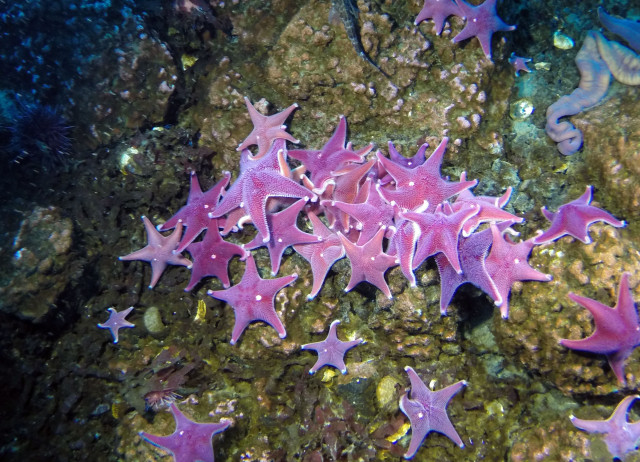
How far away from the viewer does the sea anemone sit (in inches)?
172

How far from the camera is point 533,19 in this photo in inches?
206

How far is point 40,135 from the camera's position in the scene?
445cm

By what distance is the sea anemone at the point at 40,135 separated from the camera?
4.36m

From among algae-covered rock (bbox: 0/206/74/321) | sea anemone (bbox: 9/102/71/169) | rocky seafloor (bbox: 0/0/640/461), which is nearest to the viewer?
rocky seafloor (bbox: 0/0/640/461)

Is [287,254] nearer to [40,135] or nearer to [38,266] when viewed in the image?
[38,266]

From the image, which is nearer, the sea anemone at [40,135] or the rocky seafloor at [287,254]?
the rocky seafloor at [287,254]

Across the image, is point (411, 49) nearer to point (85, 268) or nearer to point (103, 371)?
point (85, 268)

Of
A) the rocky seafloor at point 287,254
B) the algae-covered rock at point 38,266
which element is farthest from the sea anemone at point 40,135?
the algae-covered rock at point 38,266

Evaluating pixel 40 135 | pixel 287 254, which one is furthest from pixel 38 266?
pixel 287 254

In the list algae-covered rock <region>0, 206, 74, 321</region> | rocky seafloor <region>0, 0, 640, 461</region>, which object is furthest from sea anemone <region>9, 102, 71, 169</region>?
algae-covered rock <region>0, 206, 74, 321</region>

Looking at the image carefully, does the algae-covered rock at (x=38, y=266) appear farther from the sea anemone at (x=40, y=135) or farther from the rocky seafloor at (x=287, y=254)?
the sea anemone at (x=40, y=135)

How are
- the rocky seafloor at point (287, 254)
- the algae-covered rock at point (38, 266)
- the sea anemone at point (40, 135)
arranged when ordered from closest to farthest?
the rocky seafloor at point (287, 254) < the algae-covered rock at point (38, 266) < the sea anemone at point (40, 135)

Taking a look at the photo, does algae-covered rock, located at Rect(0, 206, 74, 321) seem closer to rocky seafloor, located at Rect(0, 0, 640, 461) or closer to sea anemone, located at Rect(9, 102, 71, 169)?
rocky seafloor, located at Rect(0, 0, 640, 461)

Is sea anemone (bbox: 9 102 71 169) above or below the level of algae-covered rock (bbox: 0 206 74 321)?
above
